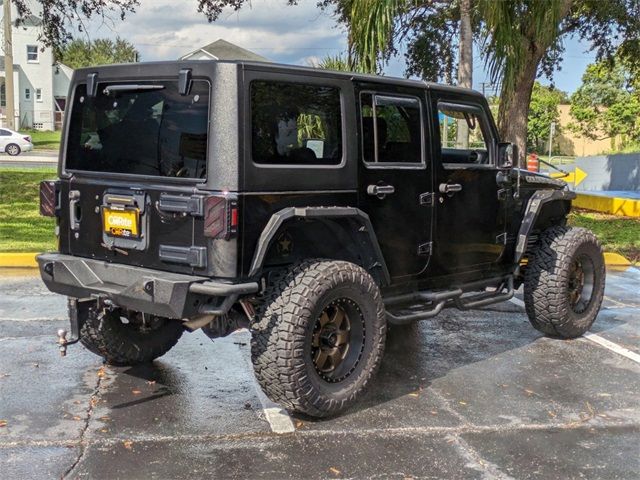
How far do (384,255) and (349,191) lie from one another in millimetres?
582

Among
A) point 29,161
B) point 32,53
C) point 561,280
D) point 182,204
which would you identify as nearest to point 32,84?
point 32,53

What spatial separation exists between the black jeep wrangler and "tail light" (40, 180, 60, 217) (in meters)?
0.01

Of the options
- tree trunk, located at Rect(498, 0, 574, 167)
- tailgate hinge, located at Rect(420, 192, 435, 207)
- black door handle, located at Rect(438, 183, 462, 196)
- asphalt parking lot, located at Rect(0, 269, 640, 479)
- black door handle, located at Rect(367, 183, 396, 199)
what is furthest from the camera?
tree trunk, located at Rect(498, 0, 574, 167)

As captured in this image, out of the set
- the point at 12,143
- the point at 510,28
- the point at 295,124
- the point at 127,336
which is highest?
the point at 510,28

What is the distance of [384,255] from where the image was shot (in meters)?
5.12

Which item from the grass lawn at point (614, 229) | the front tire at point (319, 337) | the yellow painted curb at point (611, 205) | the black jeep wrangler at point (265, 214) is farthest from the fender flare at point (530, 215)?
the yellow painted curb at point (611, 205)

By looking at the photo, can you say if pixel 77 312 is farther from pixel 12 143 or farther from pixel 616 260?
pixel 12 143

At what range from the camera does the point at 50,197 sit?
4.99 meters

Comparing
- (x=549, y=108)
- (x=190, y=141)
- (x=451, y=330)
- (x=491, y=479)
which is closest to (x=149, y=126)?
(x=190, y=141)

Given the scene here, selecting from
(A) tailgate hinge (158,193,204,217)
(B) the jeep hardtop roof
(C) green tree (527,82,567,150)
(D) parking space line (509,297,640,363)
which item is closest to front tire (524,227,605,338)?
(D) parking space line (509,297,640,363)

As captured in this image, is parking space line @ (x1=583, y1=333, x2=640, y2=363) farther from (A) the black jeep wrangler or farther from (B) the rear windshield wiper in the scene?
(B) the rear windshield wiper

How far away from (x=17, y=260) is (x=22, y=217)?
12.5ft

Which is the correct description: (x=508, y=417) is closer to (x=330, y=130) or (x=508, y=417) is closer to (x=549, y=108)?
(x=330, y=130)

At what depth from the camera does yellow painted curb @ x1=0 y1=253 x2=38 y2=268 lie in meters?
9.23
